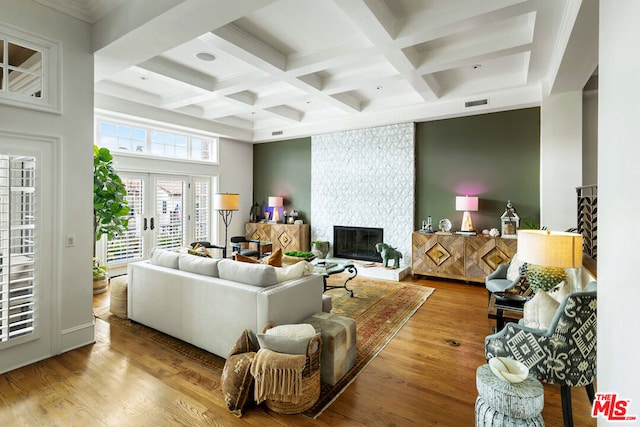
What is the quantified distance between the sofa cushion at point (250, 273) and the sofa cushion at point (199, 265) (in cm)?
13

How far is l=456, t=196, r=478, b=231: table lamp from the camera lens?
18.1 ft

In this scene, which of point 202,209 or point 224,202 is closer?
point 224,202

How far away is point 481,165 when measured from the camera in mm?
5797

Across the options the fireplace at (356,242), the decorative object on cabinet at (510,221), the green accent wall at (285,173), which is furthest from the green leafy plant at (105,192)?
the decorative object on cabinet at (510,221)

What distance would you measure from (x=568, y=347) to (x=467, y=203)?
3816mm

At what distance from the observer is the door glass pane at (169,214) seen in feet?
21.9

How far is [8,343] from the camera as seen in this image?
105 inches

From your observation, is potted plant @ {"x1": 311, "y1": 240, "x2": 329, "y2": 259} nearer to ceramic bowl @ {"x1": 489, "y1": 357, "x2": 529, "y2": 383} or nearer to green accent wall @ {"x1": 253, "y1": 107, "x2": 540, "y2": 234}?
green accent wall @ {"x1": 253, "y1": 107, "x2": 540, "y2": 234}

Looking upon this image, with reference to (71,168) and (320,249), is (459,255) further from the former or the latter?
(71,168)

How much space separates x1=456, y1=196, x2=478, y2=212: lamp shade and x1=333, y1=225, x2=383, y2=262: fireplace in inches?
67.0

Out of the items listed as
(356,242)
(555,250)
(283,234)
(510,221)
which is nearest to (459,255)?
(510,221)

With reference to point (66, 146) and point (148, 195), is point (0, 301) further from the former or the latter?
point (148, 195)

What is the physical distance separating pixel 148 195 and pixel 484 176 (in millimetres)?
6444

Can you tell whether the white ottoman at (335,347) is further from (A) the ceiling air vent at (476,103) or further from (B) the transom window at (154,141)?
(B) the transom window at (154,141)
